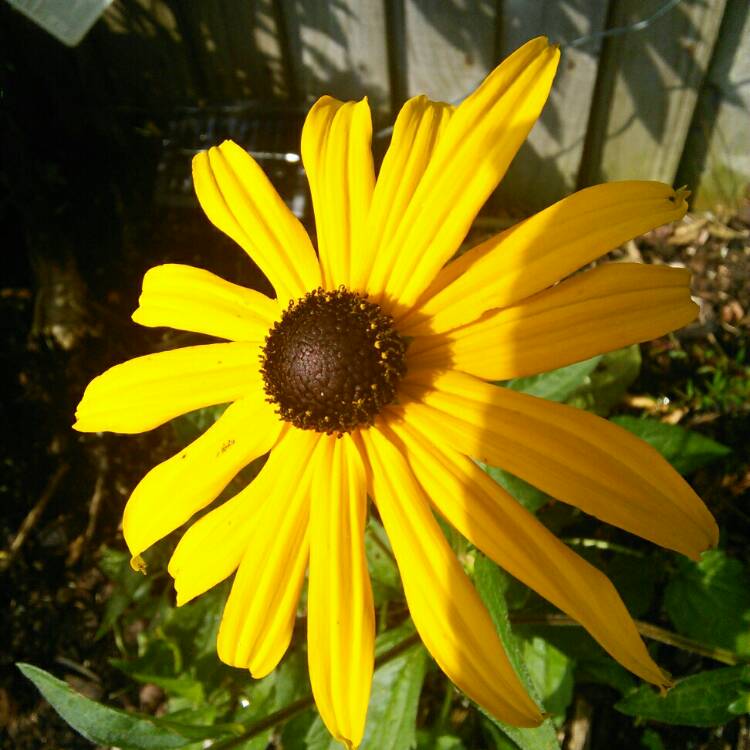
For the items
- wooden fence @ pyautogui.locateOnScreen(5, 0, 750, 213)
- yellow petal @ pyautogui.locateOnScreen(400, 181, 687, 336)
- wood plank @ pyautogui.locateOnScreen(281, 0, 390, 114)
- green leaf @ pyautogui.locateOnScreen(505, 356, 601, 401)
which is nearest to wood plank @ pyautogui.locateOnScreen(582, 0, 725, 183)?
wooden fence @ pyautogui.locateOnScreen(5, 0, 750, 213)

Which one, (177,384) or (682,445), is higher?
(682,445)

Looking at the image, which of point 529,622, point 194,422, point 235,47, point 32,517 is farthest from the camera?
point 235,47

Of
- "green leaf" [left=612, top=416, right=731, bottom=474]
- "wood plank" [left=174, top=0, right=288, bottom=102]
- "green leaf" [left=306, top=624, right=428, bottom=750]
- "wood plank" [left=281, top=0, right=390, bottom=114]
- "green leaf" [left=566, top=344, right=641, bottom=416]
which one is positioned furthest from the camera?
"wood plank" [left=174, top=0, right=288, bottom=102]

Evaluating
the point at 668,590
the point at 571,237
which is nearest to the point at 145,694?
the point at 668,590

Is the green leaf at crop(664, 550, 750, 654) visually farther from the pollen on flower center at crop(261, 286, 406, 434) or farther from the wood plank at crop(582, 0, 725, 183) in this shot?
the wood plank at crop(582, 0, 725, 183)

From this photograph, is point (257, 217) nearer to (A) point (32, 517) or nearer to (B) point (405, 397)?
(B) point (405, 397)

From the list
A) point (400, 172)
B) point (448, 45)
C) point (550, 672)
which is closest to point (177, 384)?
point (400, 172)

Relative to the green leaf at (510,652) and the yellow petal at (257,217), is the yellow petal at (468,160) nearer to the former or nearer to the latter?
the yellow petal at (257,217)
